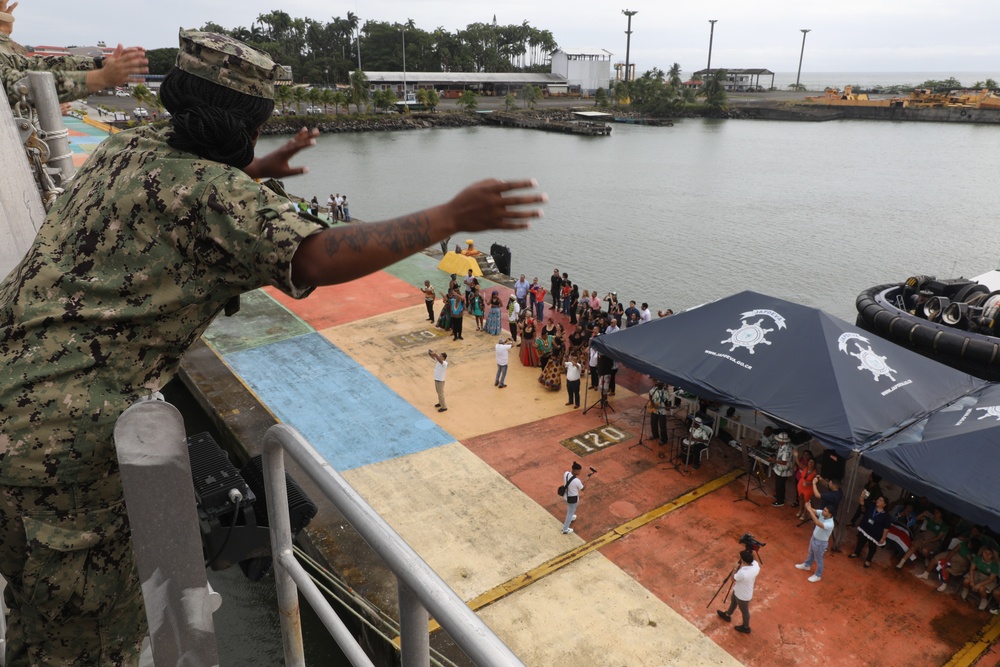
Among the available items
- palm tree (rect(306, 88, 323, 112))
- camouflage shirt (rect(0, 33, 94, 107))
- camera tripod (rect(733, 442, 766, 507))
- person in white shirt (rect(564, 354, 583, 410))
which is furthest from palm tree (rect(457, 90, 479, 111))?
camouflage shirt (rect(0, 33, 94, 107))

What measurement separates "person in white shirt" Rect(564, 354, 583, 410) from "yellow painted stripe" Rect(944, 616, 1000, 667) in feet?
26.2

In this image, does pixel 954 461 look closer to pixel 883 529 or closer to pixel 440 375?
pixel 883 529

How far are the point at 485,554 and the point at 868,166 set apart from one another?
66.8 metres

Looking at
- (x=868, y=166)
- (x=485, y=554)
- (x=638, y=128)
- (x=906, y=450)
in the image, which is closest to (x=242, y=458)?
(x=485, y=554)

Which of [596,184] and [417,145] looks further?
[417,145]

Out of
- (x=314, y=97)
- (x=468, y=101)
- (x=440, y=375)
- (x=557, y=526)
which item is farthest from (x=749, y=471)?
(x=468, y=101)

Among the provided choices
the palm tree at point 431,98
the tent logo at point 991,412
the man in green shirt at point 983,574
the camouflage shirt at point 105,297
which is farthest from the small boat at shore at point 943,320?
the palm tree at point 431,98

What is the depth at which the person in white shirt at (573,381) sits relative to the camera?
14.6 m

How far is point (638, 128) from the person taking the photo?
329 ft

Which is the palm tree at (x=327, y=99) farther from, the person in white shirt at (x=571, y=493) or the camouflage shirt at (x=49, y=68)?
the camouflage shirt at (x=49, y=68)

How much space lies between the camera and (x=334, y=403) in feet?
48.5

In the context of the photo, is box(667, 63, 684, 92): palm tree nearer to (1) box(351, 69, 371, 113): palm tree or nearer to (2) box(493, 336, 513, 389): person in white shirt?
(1) box(351, 69, 371, 113): palm tree

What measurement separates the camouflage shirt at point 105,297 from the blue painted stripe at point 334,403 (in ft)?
34.4

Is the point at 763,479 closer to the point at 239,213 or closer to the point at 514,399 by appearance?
the point at 514,399
